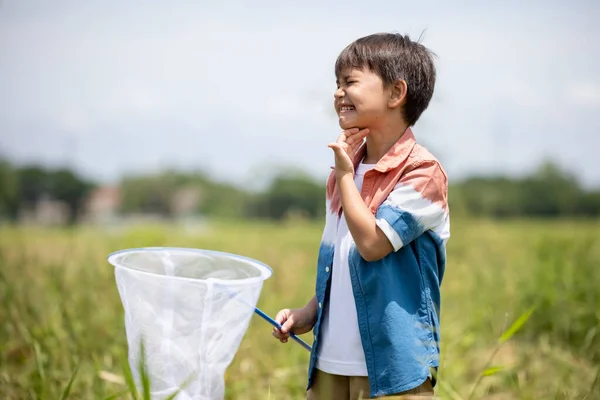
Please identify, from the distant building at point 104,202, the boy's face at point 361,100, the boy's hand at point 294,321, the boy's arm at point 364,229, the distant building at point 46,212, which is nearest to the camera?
the boy's arm at point 364,229

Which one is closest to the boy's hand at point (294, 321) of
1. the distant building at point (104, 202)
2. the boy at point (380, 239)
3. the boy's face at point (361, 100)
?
the boy at point (380, 239)

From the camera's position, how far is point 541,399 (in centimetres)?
231

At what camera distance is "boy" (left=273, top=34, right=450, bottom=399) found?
61.7 inches

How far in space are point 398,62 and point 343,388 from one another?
0.90 m

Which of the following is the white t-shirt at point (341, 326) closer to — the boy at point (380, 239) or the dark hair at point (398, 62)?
the boy at point (380, 239)

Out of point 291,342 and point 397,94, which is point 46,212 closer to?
point 291,342

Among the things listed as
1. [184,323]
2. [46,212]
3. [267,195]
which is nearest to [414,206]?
[184,323]

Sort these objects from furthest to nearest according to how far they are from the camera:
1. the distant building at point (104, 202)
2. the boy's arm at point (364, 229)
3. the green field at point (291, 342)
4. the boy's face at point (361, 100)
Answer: the distant building at point (104, 202)
the green field at point (291, 342)
the boy's face at point (361, 100)
the boy's arm at point (364, 229)

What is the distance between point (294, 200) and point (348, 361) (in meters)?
20.8

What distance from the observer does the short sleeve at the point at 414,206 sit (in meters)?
1.55

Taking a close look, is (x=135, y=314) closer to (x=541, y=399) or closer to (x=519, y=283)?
(x=541, y=399)

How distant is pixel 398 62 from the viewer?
1.67m

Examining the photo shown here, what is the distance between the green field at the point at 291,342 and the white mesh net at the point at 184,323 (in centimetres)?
40

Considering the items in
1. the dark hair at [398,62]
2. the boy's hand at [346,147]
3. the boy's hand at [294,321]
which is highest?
the dark hair at [398,62]
